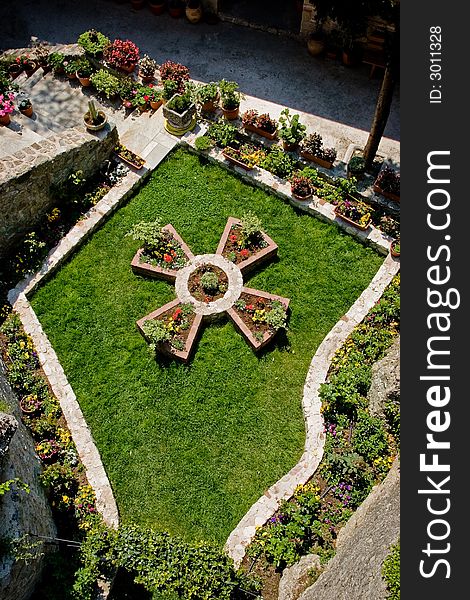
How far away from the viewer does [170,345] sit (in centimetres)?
1455

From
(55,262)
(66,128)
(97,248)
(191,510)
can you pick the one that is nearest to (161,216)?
(97,248)

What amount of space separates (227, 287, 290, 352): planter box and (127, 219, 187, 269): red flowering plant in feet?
6.14

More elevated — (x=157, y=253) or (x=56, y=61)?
(x=56, y=61)

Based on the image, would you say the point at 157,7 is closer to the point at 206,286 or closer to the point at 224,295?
the point at 206,286

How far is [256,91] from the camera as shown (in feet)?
61.9

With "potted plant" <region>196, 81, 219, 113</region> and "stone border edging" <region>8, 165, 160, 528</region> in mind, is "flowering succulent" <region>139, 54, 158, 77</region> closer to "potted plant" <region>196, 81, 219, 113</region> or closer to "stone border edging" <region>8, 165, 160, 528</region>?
"potted plant" <region>196, 81, 219, 113</region>

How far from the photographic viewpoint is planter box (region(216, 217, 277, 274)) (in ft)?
51.0

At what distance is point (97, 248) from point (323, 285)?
234 inches

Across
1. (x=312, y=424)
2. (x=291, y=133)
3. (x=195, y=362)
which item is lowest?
(x=312, y=424)

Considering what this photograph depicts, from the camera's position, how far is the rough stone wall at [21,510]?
410 inches

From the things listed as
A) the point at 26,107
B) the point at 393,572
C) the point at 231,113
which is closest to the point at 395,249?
the point at 231,113

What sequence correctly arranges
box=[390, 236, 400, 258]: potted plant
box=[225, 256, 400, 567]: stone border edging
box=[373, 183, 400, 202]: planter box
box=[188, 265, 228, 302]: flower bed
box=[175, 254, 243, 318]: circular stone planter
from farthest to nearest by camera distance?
box=[373, 183, 400, 202]: planter box
box=[390, 236, 400, 258]: potted plant
box=[188, 265, 228, 302]: flower bed
box=[175, 254, 243, 318]: circular stone planter
box=[225, 256, 400, 567]: stone border edging

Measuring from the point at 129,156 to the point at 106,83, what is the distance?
2738 millimetres

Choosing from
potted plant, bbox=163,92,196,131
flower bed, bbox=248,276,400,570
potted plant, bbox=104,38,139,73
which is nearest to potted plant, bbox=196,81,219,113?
potted plant, bbox=163,92,196,131
